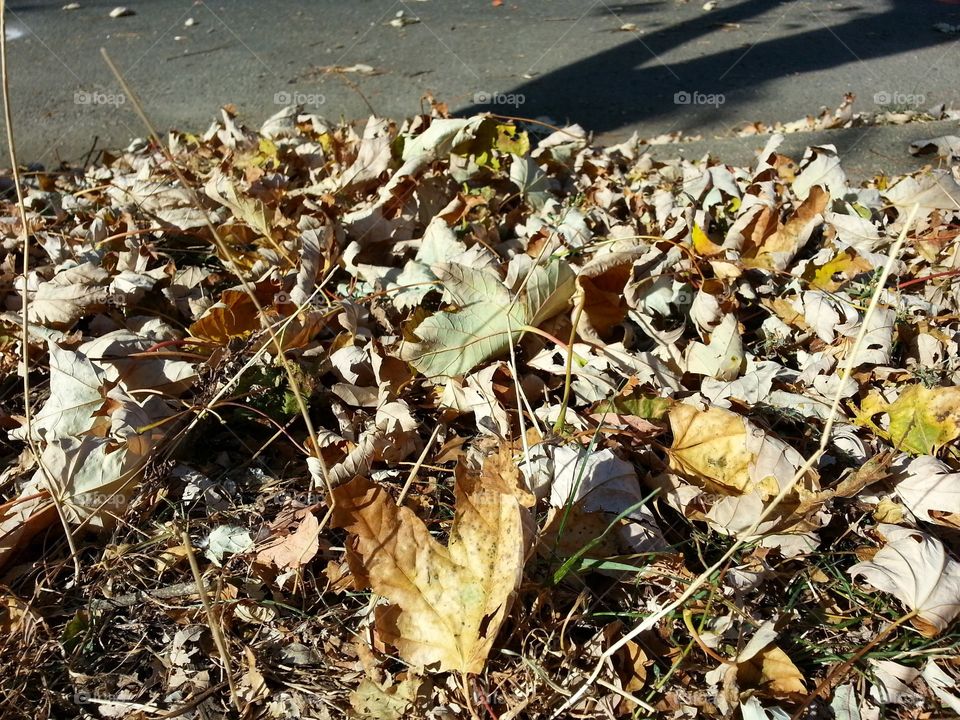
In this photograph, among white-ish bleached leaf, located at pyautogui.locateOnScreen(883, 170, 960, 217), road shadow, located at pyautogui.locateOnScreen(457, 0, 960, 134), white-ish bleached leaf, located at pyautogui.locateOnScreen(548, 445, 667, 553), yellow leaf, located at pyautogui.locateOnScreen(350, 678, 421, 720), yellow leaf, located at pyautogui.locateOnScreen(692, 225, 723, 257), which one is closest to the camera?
yellow leaf, located at pyautogui.locateOnScreen(350, 678, 421, 720)

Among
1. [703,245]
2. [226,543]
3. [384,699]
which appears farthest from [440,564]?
[703,245]

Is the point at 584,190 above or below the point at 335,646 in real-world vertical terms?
above

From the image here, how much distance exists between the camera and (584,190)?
2.41 meters

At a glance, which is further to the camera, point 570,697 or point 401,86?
point 401,86

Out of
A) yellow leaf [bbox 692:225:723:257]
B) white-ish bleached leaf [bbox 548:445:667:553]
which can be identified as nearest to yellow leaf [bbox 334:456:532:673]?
white-ish bleached leaf [bbox 548:445:667:553]

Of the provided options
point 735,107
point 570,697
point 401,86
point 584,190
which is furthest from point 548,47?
point 570,697

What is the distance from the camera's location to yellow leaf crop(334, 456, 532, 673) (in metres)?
1.09

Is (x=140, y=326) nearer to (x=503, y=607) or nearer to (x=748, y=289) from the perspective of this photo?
(x=503, y=607)

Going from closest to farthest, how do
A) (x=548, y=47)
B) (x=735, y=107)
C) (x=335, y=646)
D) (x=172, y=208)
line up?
(x=335, y=646), (x=172, y=208), (x=735, y=107), (x=548, y=47)

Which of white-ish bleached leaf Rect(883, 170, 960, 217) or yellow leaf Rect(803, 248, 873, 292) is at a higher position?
white-ish bleached leaf Rect(883, 170, 960, 217)

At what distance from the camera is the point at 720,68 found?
4477mm

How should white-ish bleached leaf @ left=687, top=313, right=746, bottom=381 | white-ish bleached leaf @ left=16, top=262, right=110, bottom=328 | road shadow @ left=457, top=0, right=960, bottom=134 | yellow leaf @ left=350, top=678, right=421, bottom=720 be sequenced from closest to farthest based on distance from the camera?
yellow leaf @ left=350, top=678, right=421, bottom=720, white-ish bleached leaf @ left=687, top=313, right=746, bottom=381, white-ish bleached leaf @ left=16, top=262, right=110, bottom=328, road shadow @ left=457, top=0, right=960, bottom=134

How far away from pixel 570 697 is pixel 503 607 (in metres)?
0.19

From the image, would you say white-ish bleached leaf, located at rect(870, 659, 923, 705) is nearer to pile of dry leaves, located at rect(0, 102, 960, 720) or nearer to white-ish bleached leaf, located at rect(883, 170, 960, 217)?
pile of dry leaves, located at rect(0, 102, 960, 720)
